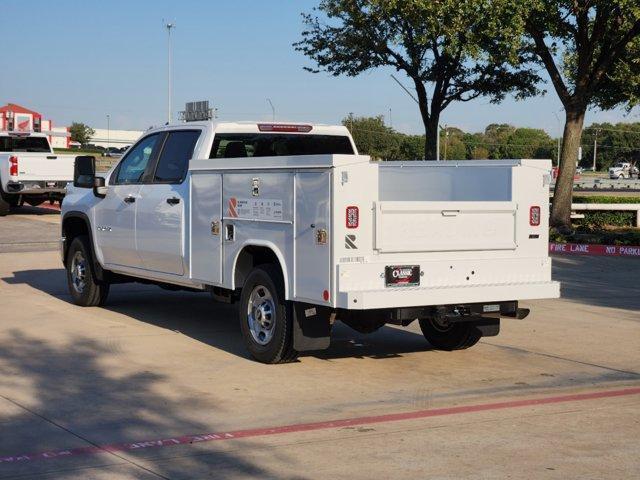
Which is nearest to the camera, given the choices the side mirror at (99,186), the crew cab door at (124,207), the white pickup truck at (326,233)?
the white pickup truck at (326,233)

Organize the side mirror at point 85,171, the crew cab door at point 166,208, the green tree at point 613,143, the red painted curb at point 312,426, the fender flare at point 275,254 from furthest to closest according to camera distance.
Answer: the green tree at point 613,143 < the side mirror at point 85,171 < the crew cab door at point 166,208 < the fender flare at point 275,254 < the red painted curb at point 312,426

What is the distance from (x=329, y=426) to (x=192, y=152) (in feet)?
13.8

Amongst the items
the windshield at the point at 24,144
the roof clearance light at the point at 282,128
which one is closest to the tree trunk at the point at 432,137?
the windshield at the point at 24,144

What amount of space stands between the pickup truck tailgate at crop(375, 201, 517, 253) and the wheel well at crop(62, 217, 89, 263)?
5.75 metres

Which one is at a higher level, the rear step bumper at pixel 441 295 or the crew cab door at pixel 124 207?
the crew cab door at pixel 124 207

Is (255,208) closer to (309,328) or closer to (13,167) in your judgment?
(309,328)

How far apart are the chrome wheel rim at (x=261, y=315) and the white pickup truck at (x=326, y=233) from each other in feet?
0.04

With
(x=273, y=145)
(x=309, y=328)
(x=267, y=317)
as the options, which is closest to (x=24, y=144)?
(x=273, y=145)

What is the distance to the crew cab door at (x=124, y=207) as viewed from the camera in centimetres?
1127

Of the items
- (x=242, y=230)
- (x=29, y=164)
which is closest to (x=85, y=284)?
(x=242, y=230)

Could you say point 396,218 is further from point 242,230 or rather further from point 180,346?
point 180,346

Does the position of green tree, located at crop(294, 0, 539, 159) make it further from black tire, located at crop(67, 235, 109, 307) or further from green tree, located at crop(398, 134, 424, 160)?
green tree, located at crop(398, 134, 424, 160)

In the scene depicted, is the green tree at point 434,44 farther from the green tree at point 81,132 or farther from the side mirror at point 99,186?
the green tree at point 81,132

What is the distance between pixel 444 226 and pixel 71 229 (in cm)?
610
